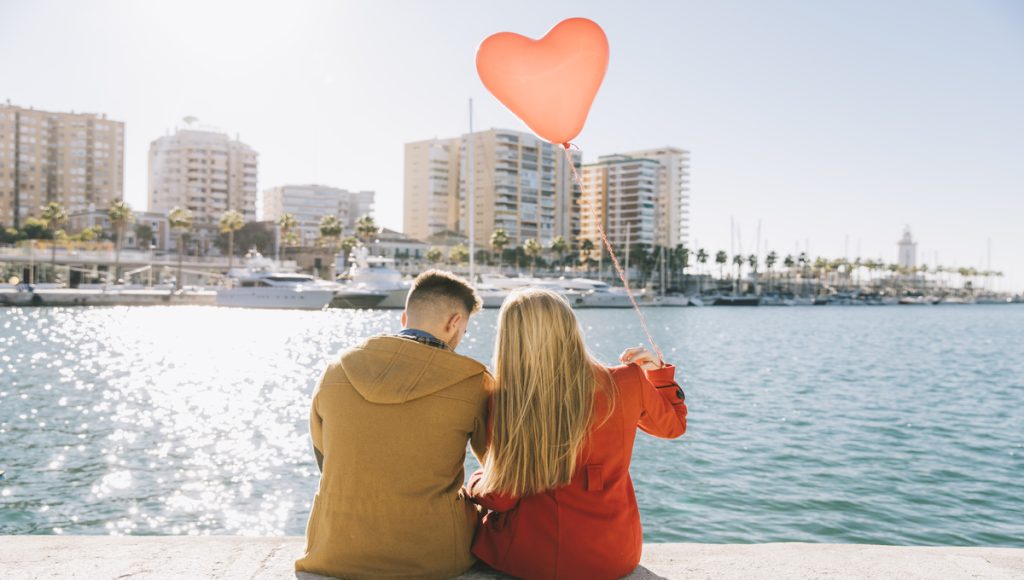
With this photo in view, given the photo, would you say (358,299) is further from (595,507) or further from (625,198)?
(625,198)

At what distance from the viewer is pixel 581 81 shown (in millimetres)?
4148

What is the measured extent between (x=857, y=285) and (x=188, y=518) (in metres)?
180

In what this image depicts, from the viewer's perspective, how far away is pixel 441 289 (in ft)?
10.5

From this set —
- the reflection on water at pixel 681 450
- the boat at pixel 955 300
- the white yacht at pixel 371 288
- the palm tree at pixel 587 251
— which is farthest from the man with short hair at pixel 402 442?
the boat at pixel 955 300

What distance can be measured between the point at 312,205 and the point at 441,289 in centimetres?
16265

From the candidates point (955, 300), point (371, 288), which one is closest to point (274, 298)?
point (371, 288)

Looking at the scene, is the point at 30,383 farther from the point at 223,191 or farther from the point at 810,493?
the point at 223,191

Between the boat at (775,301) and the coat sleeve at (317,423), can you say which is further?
the boat at (775,301)

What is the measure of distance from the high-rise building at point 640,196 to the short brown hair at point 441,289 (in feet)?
479

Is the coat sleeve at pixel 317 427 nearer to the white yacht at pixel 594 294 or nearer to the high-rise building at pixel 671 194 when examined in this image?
the white yacht at pixel 594 294

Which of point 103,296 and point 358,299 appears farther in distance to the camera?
point 358,299

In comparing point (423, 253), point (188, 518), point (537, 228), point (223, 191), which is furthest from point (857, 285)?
point (188, 518)

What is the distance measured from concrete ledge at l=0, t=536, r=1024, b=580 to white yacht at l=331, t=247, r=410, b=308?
63.3 meters

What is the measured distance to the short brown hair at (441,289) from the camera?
10.4ft
